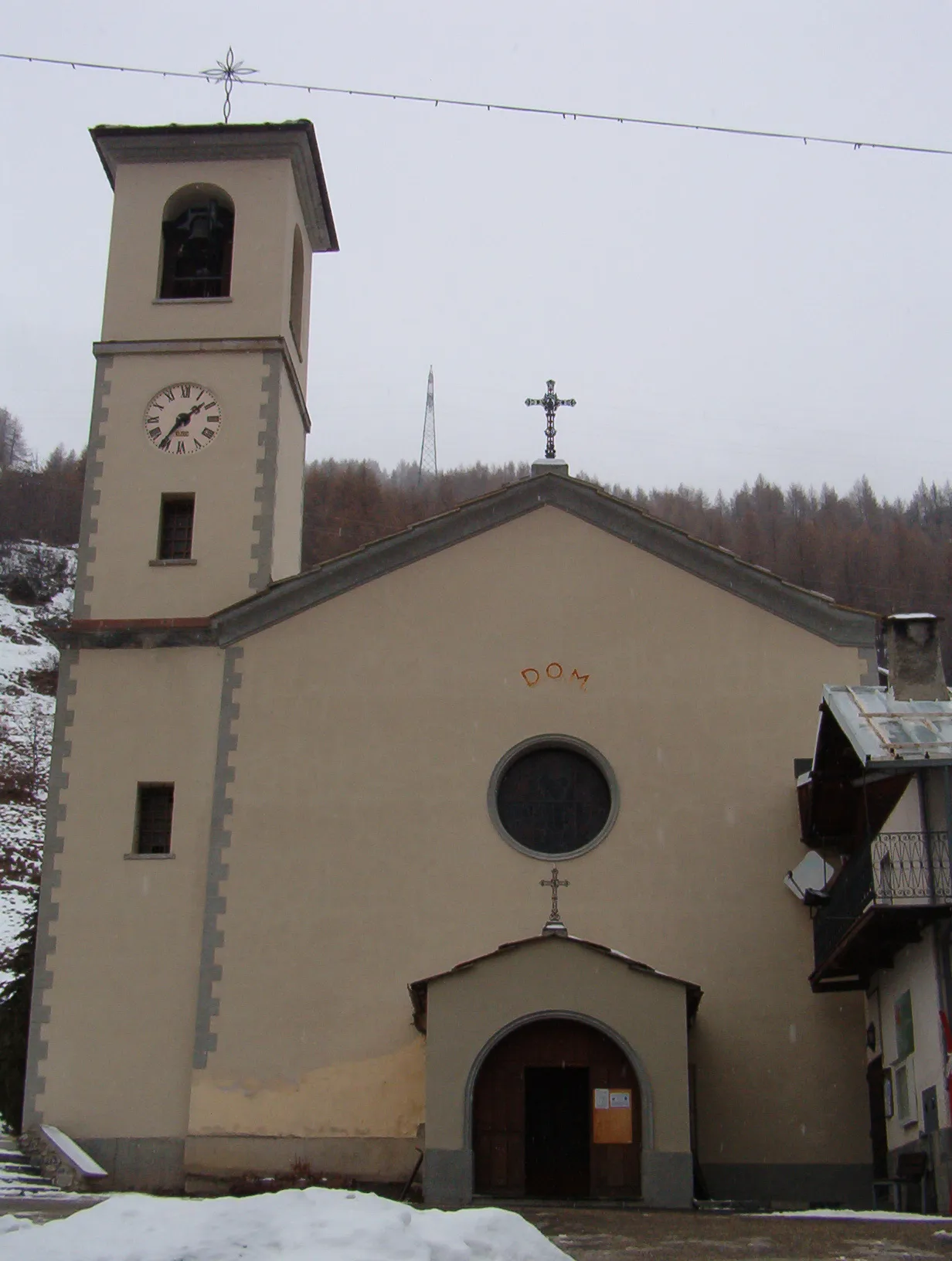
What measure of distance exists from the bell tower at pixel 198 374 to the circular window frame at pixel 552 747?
4289 mm

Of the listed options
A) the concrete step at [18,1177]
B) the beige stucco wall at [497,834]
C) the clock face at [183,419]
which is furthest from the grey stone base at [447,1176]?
the clock face at [183,419]

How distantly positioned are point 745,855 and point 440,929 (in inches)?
148

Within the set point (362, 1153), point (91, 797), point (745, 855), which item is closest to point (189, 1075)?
point (362, 1153)

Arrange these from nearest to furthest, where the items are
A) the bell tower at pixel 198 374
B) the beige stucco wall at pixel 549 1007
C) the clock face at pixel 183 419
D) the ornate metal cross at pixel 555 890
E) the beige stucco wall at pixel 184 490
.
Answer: the beige stucco wall at pixel 549 1007
the ornate metal cross at pixel 555 890
the beige stucco wall at pixel 184 490
the bell tower at pixel 198 374
the clock face at pixel 183 419

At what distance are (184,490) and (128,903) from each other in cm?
576

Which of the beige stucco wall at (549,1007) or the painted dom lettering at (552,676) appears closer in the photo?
the beige stucco wall at (549,1007)

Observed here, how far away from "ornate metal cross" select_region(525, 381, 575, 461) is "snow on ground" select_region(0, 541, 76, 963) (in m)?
19.9

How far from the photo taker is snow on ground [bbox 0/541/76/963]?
151ft

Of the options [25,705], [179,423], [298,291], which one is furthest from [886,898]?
[25,705]

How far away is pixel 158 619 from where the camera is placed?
21734mm

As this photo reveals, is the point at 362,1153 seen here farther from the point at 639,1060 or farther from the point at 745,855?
the point at 745,855

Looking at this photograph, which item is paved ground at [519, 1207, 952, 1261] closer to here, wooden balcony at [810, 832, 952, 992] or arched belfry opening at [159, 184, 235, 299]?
wooden balcony at [810, 832, 952, 992]

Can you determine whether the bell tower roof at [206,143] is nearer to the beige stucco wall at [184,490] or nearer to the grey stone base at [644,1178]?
the beige stucco wall at [184,490]

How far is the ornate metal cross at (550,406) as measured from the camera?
23.1m
